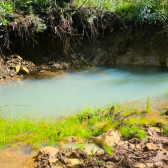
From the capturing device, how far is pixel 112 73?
254 inches

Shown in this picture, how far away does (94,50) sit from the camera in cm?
780

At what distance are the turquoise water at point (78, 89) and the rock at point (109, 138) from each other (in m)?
0.98

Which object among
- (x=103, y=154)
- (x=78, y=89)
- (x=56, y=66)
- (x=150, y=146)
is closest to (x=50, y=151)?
(x=103, y=154)

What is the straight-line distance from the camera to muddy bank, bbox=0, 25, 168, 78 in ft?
23.3

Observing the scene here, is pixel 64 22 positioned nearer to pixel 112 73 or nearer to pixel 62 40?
pixel 62 40

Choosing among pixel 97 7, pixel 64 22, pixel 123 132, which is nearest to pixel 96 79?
pixel 64 22

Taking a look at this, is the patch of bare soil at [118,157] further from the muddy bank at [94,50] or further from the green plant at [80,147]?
the muddy bank at [94,50]

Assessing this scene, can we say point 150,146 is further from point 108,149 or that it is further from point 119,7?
point 119,7

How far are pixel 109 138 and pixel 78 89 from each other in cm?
269

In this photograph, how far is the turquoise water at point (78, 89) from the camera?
398 cm

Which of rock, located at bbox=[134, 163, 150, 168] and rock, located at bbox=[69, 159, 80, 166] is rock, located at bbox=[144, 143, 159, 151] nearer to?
rock, located at bbox=[134, 163, 150, 168]

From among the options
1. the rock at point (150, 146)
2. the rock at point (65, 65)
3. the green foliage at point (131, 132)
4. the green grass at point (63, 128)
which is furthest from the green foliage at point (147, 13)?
the rock at point (150, 146)

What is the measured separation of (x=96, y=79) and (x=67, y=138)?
3384mm

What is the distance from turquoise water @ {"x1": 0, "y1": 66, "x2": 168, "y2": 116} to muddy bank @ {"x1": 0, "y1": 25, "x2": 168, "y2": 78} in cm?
67
